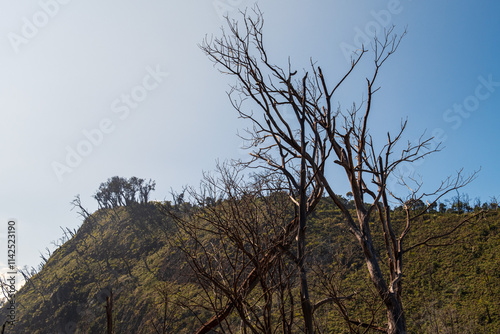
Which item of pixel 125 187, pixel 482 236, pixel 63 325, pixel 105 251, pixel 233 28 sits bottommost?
pixel 482 236

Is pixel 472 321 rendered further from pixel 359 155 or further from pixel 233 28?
pixel 233 28

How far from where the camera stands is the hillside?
1841cm

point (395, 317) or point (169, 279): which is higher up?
point (169, 279)

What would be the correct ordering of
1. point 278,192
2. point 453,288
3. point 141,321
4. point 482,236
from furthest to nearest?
point 141,321 → point 482,236 → point 453,288 → point 278,192

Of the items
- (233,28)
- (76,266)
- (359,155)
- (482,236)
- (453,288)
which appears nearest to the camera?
(233,28)

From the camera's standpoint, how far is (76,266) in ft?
141

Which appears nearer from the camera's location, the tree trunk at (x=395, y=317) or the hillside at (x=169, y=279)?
the tree trunk at (x=395, y=317)

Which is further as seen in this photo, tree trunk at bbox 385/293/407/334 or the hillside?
the hillside

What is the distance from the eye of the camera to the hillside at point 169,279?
18.4 metres

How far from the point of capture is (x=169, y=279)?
90.3 ft

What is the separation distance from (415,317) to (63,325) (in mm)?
34836

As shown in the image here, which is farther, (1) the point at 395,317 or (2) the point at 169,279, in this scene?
(2) the point at 169,279

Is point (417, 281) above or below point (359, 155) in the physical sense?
below

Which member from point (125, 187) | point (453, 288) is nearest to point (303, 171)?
point (453, 288)
